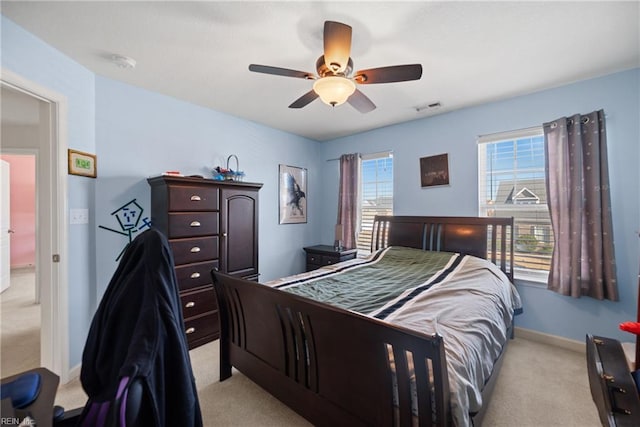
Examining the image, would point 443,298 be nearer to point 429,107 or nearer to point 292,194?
point 429,107

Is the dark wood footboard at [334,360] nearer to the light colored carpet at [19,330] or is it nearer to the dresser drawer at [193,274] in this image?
the dresser drawer at [193,274]

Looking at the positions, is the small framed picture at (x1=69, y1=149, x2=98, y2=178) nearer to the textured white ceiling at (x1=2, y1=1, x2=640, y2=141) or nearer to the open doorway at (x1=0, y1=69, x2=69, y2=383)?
the open doorway at (x1=0, y1=69, x2=69, y2=383)

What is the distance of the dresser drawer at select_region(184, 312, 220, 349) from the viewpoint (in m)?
2.61

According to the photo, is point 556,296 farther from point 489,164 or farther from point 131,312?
point 131,312

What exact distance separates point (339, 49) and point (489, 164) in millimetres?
2518

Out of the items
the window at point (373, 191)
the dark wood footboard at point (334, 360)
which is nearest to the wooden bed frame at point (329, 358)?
the dark wood footboard at point (334, 360)

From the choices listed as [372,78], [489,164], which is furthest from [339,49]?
[489,164]

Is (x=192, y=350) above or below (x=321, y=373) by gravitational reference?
below

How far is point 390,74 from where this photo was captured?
5.87 feet

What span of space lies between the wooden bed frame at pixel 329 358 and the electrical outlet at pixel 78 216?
1277 millimetres

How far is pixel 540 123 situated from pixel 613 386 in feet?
8.47

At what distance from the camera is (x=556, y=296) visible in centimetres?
270

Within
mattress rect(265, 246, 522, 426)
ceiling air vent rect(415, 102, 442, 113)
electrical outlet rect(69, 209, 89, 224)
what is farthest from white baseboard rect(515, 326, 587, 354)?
electrical outlet rect(69, 209, 89, 224)

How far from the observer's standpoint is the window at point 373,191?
159 inches
